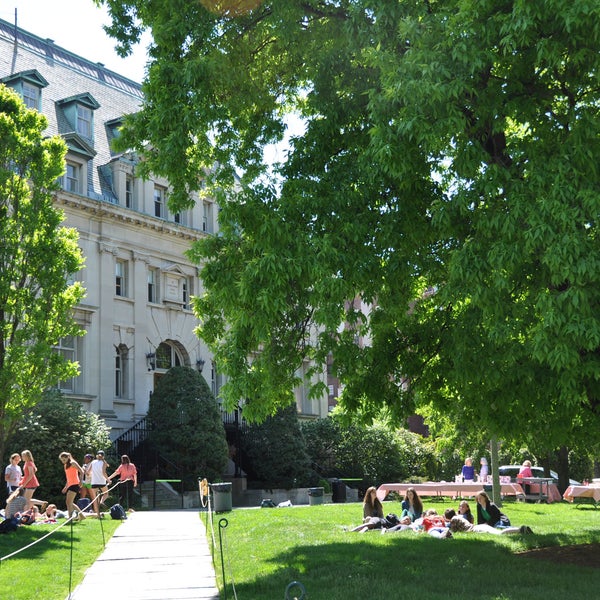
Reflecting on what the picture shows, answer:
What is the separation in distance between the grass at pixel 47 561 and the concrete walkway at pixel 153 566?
8.4 inches

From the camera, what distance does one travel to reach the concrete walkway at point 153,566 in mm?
12258

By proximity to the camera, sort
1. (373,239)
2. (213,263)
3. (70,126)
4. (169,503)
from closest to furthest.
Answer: (373,239) < (213,263) < (169,503) < (70,126)

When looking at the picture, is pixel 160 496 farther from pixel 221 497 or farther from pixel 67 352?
pixel 221 497

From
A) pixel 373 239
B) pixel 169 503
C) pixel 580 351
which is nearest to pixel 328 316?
pixel 373 239

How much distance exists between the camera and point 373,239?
13203 mm

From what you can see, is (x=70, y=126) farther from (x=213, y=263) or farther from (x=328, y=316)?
(x=328, y=316)

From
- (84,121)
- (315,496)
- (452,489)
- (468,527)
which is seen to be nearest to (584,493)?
(452,489)

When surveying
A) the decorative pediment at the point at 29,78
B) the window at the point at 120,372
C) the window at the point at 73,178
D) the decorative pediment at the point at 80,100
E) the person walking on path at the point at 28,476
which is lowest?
the person walking on path at the point at 28,476

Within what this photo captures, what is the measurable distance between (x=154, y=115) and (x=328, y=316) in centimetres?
426

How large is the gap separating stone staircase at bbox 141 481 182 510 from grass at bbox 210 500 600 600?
435 inches

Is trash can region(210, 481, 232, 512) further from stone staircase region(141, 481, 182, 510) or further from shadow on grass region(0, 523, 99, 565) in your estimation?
stone staircase region(141, 481, 182, 510)

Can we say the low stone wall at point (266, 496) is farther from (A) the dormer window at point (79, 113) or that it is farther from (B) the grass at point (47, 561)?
(A) the dormer window at point (79, 113)

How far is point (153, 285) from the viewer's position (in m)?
40.0

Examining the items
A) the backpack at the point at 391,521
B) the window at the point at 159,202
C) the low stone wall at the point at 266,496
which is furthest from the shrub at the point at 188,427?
the backpack at the point at 391,521
